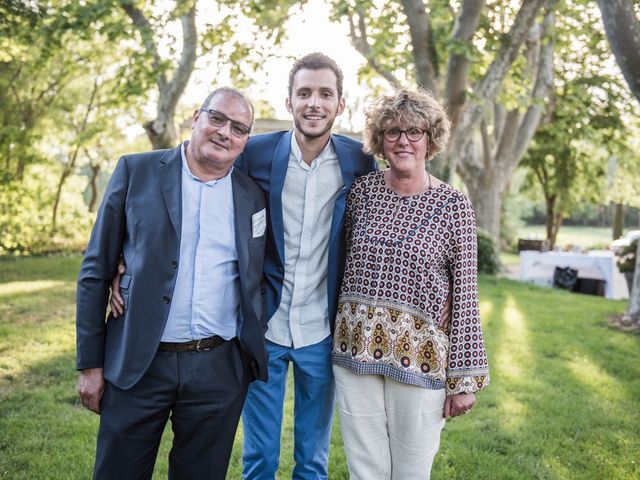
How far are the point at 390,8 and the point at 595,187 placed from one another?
62.6 feet

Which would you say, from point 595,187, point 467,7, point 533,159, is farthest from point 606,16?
point 595,187

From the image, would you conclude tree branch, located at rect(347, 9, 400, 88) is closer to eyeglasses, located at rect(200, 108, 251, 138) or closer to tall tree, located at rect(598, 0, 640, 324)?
tall tree, located at rect(598, 0, 640, 324)

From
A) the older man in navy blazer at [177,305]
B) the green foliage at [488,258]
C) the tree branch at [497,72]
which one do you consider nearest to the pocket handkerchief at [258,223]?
the older man in navy blazer at [177,305]

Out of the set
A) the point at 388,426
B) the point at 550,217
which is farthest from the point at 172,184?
the point at 550,217

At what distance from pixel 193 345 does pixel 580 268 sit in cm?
1361

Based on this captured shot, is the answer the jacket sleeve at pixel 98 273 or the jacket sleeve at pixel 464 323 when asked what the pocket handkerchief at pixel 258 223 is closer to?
the jacket sleeve at pixel 98 273

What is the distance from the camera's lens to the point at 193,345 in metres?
2.56

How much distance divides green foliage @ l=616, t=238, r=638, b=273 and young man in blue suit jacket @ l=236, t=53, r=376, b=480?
10.2 metres

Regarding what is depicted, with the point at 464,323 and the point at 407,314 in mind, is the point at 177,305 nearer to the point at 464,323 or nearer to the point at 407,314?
the point at 407,314

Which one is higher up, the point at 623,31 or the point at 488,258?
the point at 623,31

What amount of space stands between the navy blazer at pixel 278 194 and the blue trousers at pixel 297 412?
249 millimetres

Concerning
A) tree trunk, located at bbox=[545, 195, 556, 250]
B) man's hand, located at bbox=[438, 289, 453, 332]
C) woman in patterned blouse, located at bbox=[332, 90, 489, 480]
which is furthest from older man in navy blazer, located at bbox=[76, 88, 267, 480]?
tree trunk, located at bbox=[545, 195, 556, 250]

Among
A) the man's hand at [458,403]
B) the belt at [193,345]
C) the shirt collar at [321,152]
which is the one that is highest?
the shirt collar at [321,152]

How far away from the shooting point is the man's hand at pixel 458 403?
2.62 m
